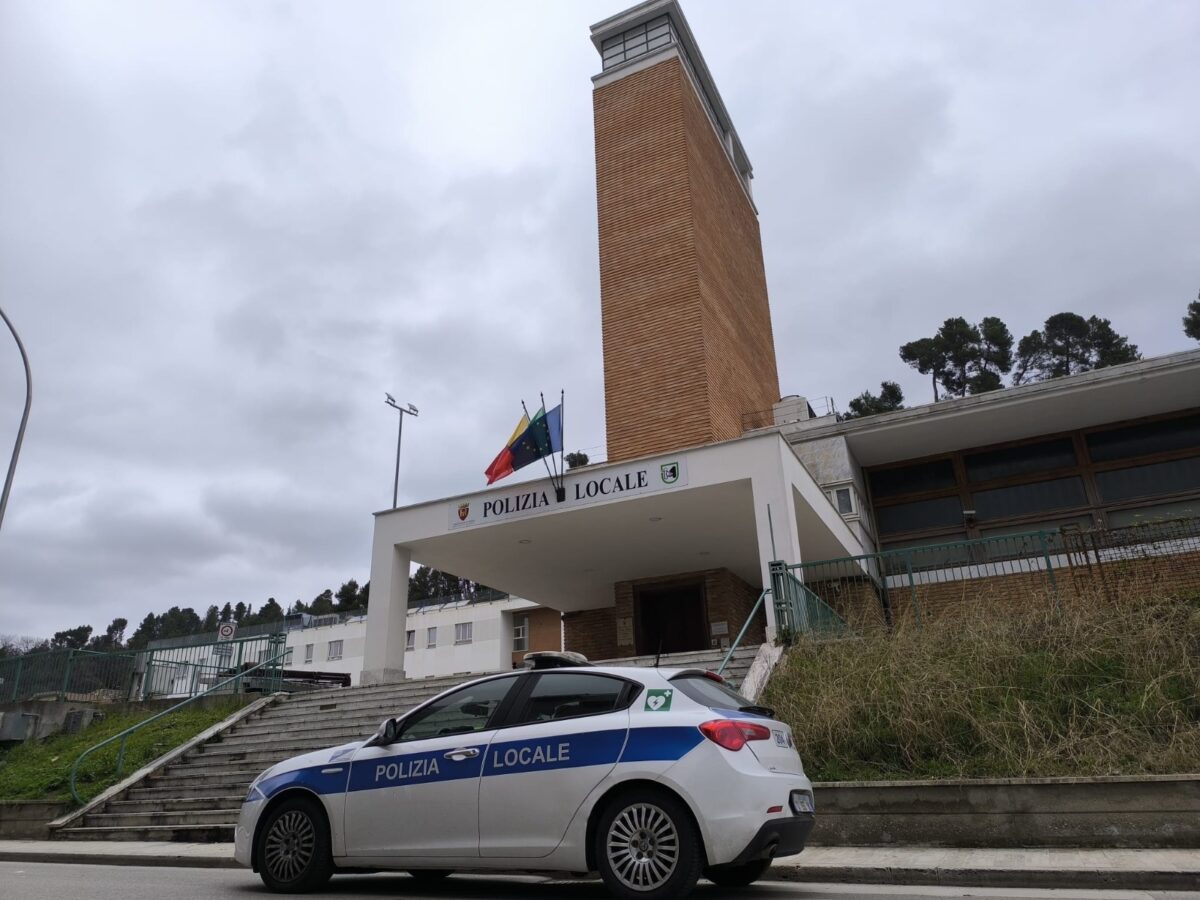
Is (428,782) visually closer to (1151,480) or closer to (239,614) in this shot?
(1151,480)

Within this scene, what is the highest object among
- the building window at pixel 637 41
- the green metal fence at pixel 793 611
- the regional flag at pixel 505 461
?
the building window at pixel 637 41

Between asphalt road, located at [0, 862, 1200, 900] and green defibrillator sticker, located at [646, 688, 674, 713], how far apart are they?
119 cm

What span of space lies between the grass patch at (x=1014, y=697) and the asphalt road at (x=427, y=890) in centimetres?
213

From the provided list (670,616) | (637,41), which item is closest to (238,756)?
(670,616)

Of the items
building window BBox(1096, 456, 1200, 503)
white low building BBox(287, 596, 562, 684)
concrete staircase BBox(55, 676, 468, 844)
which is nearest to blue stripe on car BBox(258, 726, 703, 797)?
concrete staircase BBox(55, 676, 468, 844)

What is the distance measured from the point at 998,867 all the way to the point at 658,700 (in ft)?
8.98

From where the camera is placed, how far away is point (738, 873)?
17.5 feet

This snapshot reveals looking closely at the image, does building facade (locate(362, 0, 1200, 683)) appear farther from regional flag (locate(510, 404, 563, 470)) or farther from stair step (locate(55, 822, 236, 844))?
stair step (locate(55, 822, 236, 844))

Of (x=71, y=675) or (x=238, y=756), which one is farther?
(x=71, y=675)

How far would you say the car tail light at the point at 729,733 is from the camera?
473cm

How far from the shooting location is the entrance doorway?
67.4 feet

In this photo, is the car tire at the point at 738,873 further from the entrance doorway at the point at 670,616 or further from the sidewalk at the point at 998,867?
the entrance doorway at the point at 670,616

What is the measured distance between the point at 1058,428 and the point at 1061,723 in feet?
53.0

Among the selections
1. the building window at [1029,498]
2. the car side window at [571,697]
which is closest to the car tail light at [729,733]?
the car side window at [571,697]
